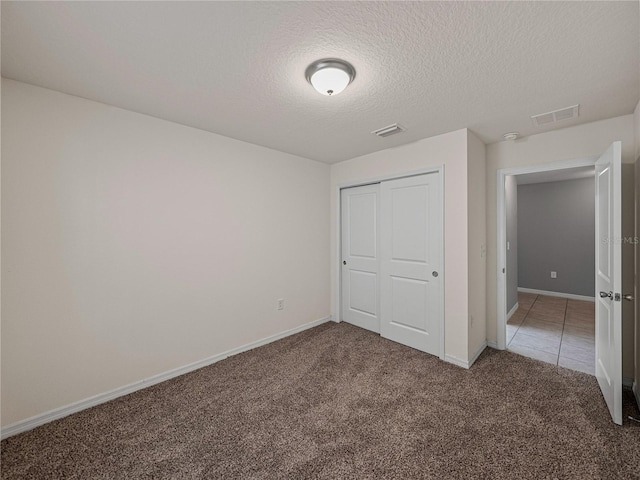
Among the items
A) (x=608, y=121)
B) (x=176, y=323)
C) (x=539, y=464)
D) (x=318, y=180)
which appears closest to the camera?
(x=539, y=464)

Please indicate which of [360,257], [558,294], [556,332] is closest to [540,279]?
[558,294]

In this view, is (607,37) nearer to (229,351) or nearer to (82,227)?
(82,227)

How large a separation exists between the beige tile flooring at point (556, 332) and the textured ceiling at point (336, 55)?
238cm

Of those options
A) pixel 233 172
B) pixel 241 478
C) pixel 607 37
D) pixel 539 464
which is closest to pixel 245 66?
pixel 233 172

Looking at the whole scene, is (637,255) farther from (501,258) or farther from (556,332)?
(556,332)

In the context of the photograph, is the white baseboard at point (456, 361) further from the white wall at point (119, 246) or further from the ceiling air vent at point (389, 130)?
the ceiling air vent at point (389, 130)

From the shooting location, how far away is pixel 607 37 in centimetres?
140

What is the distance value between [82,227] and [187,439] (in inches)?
68.0

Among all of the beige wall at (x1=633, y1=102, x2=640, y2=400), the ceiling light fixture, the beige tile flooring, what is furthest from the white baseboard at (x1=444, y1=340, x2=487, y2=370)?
the ceiling light fixture

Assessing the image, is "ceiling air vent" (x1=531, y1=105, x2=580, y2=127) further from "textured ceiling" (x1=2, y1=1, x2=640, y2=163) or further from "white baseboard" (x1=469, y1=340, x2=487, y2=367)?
"white baseboard" (x1=469, y1=340, x2=487, y2=367)

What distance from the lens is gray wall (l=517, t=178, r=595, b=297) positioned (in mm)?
5016

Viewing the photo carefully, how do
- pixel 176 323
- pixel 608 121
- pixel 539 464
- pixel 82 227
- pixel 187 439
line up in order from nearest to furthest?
pixel 539 464 → pixel 187 439 → pixel 82 227 → pixel 608 121 → pixel 176 323

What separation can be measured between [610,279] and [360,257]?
2.39 metres

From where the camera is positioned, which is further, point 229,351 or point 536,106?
point 229,351
